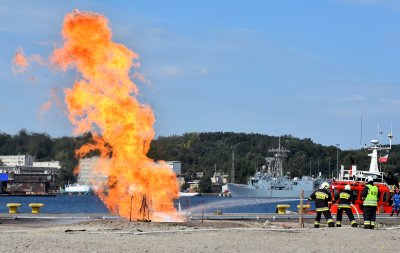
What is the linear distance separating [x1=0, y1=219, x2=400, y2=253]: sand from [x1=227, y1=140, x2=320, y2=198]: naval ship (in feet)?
392

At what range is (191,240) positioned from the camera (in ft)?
82.3

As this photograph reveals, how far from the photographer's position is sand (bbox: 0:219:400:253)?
22094 millimetres

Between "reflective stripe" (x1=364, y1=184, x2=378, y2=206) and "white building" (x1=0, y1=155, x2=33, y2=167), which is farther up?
"white building" (x1=0, y1=155, x2=33, y2=167)

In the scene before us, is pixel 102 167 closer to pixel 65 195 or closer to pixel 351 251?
pixel 351 251

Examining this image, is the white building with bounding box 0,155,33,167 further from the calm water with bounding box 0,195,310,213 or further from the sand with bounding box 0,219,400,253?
the sand with bounding box 0,219,400,253

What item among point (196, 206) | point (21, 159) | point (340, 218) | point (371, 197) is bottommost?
point (196, 206)

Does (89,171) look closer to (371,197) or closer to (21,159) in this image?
(371,197)

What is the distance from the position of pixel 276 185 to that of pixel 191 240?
132 metres

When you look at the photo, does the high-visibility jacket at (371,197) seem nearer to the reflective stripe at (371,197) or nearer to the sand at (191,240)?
the reflective stripe at (371,197)

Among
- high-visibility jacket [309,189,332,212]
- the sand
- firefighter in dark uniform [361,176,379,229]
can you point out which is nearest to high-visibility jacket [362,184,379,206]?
firefighter in dark uniform [361,176,379,229]

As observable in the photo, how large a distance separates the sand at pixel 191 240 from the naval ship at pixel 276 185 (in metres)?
119

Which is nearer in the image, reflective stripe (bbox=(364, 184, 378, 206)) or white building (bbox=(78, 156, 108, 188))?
reflective stripe (bbox=(364, 184, 378, 206))

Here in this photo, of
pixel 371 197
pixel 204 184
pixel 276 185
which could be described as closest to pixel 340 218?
pixel 371 197

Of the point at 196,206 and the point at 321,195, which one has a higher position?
the point at 321,195
